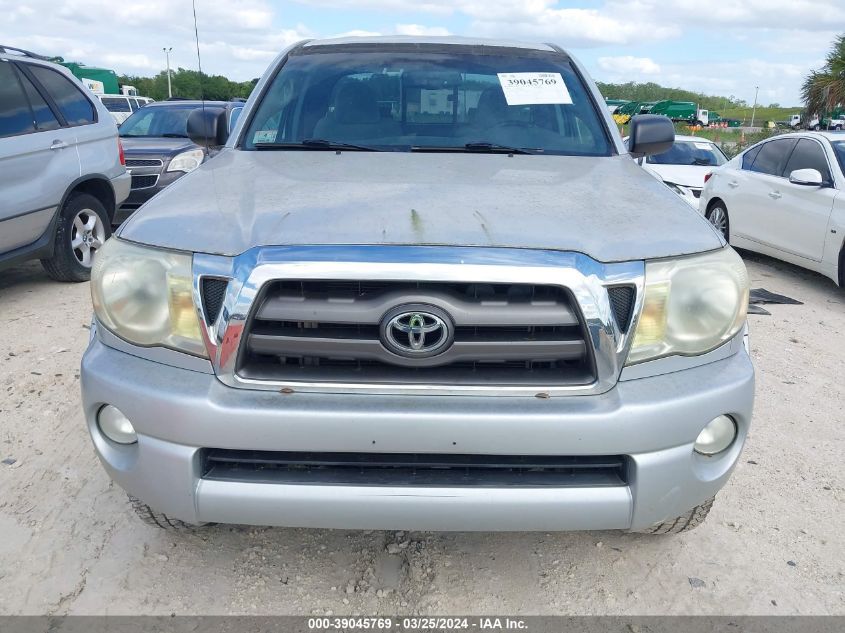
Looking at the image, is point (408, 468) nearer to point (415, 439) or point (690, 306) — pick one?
point (415, 439)

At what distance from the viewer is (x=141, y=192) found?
8039 millimetres

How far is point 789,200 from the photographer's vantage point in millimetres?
6941

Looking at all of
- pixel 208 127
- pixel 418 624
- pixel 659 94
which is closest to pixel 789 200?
pixel 208 127

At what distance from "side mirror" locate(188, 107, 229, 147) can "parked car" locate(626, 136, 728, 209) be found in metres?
7.18

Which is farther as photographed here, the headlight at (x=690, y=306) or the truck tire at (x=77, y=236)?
the truck tire at (x=77, y=236)

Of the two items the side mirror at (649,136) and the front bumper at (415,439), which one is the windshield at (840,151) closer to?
the side mirror at (649,136)

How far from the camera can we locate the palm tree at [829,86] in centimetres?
2030

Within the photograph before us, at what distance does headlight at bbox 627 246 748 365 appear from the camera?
198cm

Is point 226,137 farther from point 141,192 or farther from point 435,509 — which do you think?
point 141,192

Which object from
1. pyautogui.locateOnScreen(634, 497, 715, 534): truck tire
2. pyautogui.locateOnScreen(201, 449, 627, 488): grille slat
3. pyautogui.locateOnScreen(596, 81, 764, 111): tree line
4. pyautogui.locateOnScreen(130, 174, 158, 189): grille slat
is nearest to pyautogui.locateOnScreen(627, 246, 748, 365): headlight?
pyautogui.locateOnScreen(201, 449, 627, 488): grille slat

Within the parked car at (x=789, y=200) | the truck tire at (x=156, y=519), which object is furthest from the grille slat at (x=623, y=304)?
the parked car at (x=789, y=200)

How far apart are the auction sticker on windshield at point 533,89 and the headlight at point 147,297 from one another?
1.81 m

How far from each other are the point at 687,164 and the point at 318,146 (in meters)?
8.66

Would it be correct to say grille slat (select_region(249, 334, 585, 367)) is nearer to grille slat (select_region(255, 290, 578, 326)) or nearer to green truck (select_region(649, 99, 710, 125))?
grille slat (select_region(255, 290, 578, 326))
